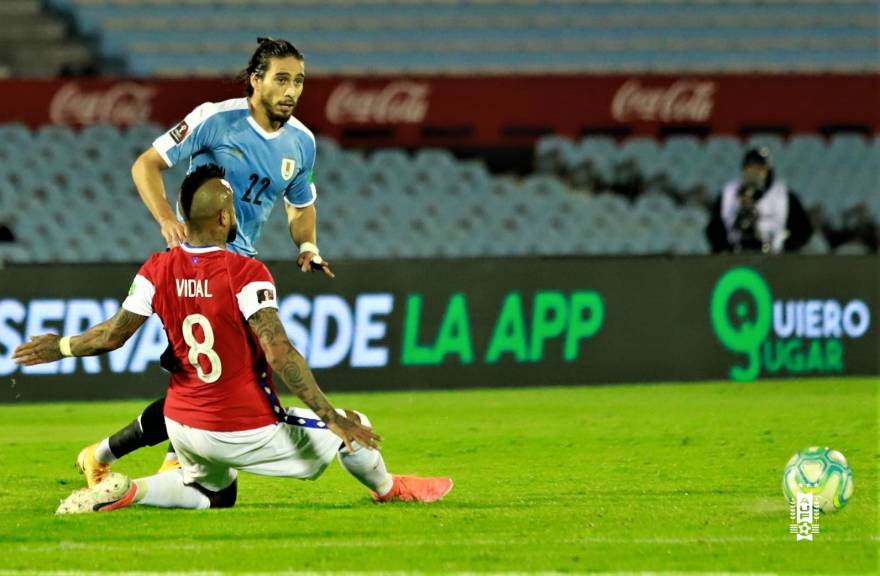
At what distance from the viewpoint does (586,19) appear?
19.5 m

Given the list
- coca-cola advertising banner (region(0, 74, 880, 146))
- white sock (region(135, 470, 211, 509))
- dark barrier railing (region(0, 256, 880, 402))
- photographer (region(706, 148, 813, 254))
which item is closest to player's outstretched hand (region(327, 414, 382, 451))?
white sock (region(135, 470, 211, 509))

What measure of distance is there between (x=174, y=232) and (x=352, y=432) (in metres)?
1.13

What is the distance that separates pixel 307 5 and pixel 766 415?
10.7m

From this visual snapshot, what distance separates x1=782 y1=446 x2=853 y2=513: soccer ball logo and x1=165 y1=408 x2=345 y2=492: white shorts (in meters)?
1.83

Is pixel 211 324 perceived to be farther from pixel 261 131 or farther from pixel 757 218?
pixel 757 218

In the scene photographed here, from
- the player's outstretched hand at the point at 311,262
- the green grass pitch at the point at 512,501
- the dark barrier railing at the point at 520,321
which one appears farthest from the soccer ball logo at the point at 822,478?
the dark barrier railing at the point at 520,321

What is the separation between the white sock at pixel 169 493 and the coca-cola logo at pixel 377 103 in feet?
36.4

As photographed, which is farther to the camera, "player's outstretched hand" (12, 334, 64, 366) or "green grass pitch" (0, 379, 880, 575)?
"player's outstretched hand" (12, 334, 64, 366)

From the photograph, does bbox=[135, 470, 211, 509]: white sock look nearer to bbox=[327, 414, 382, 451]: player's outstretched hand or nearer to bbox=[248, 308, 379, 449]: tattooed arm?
bbox=[248, 308, 379, 449]: tattooed arm

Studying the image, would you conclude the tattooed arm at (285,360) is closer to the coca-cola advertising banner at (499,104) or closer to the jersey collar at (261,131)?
the jersey collar at (261,131)

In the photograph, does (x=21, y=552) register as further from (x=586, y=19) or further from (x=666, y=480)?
(x=586, y=19)

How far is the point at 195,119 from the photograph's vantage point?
688 centimetres

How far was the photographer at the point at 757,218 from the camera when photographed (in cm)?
1295

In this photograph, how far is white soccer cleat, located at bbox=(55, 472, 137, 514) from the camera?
623cm
